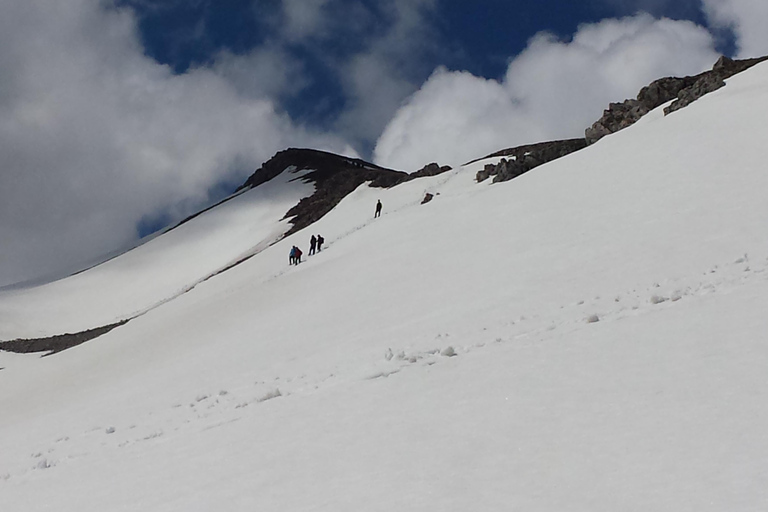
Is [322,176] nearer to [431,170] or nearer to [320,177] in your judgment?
[320,177]

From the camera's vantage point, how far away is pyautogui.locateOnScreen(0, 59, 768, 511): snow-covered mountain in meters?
6.58

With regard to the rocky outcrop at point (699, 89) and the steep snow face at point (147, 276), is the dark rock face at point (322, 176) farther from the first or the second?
the rocky outcrop at point (699, 89)

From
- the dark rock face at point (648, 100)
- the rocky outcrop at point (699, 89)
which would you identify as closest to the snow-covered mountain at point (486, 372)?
the rocky outcrop at point (699, 89)

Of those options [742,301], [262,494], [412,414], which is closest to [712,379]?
[742,301]

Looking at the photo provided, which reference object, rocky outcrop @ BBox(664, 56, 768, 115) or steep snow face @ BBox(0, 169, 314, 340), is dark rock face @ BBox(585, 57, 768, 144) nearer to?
rocky outcrop @ BBox(664, 56, 768, 115)

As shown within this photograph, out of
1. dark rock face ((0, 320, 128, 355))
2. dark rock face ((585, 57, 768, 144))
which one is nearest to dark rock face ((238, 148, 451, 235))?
dark rock face ((0, 320, 128, 355))

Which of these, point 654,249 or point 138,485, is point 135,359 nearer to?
point 138,485

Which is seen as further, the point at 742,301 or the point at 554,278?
the point at 554,278

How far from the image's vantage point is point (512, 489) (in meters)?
6.18

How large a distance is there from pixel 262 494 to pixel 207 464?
1746 mm

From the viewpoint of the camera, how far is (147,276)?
60.9 metres

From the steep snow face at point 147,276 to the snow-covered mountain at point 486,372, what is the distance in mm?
21763

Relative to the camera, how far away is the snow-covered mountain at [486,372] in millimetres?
6578

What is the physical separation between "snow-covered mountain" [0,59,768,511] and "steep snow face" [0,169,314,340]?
21763mm
